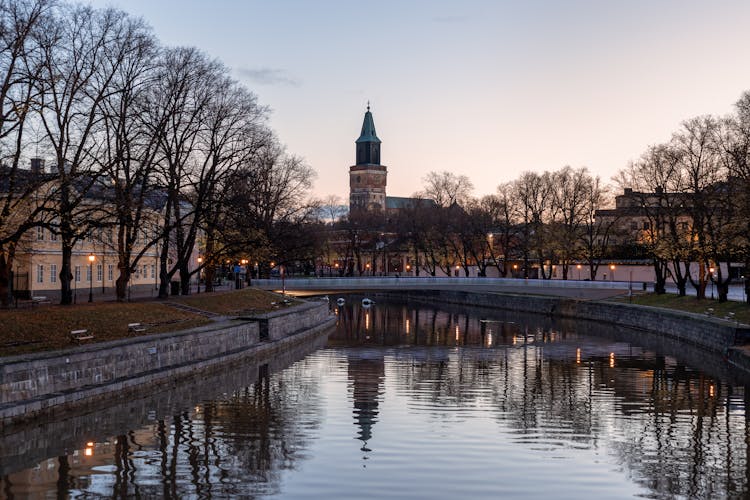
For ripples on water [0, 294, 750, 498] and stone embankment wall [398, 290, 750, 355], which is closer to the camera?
ripples on water [0, 294, 750, 498]

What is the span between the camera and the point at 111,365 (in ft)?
111

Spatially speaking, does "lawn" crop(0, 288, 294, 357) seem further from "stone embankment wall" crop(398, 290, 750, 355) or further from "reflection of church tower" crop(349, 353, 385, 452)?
"stone embankment wall" crop(398, 290, 750, 355)

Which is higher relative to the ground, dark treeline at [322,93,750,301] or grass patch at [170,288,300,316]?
dark treeline at [322,93,750,301]

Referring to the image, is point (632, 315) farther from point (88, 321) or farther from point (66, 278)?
point (88, 321)

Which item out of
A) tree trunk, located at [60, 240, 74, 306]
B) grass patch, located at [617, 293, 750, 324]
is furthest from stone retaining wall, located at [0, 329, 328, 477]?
grass patch, located at [617, 293, 750, 324]

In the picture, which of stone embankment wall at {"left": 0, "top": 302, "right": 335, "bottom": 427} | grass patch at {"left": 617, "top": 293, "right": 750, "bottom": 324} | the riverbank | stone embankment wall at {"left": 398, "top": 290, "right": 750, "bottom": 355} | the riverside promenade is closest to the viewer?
stone embankment wall at {"left": 0, "top": 302, "right": 335, "bottom": 427}

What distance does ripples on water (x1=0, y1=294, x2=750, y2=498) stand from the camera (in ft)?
73.5

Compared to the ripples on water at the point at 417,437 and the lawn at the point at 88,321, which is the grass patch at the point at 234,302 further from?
the ripples on water at the point at 417,437

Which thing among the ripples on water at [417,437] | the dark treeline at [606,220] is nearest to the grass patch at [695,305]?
the dark treeline at [606,220]

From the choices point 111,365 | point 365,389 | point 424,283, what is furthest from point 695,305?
point 111,365

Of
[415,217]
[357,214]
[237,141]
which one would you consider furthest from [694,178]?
[357,214]

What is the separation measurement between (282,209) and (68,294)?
4200 cm

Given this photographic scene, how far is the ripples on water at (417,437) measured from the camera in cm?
2241

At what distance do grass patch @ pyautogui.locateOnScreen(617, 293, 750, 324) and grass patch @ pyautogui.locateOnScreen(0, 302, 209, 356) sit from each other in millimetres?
32464
